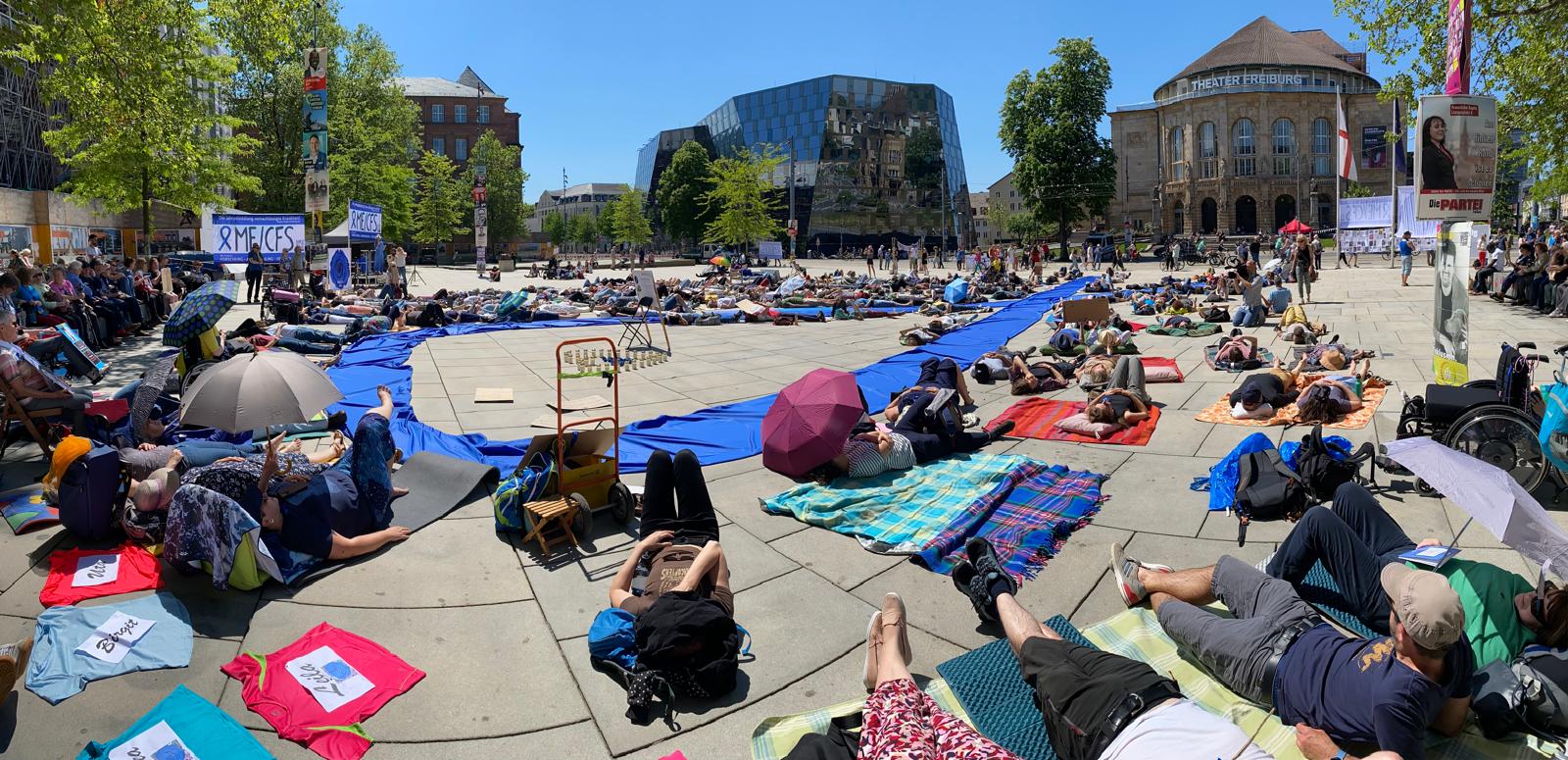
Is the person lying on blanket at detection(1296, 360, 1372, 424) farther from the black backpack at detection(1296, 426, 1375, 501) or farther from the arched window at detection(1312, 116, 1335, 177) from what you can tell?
the arched window at detection(1312, 116, 1335, 177)

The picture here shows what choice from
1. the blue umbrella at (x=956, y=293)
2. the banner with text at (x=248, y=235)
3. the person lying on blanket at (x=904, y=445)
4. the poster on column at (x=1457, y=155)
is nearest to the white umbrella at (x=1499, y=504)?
the person lying on blanket at (x=904, y=445)

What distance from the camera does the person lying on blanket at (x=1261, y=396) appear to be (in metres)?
8.98

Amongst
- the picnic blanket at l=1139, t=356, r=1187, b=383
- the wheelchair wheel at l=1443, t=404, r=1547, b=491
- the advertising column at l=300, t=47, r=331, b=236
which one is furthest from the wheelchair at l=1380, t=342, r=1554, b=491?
the advertising column at l=300, t=47, r=331, b=236

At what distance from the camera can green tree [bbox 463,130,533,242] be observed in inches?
3056

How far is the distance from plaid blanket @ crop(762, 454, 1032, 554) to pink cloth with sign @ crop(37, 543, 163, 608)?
13.4 ft

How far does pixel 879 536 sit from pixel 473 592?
2662 millimetres

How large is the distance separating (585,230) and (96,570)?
127 m

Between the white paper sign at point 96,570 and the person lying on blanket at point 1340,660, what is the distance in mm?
6175

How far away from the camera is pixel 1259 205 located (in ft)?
247

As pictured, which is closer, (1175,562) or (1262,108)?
(1175,562)

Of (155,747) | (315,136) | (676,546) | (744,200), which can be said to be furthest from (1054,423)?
(744,200)

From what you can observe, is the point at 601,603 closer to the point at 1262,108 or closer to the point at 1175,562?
the point at 1175,562

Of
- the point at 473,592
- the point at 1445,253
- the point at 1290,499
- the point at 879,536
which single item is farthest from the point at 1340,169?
the point at 473,592

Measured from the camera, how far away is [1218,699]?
3756 millimetres
